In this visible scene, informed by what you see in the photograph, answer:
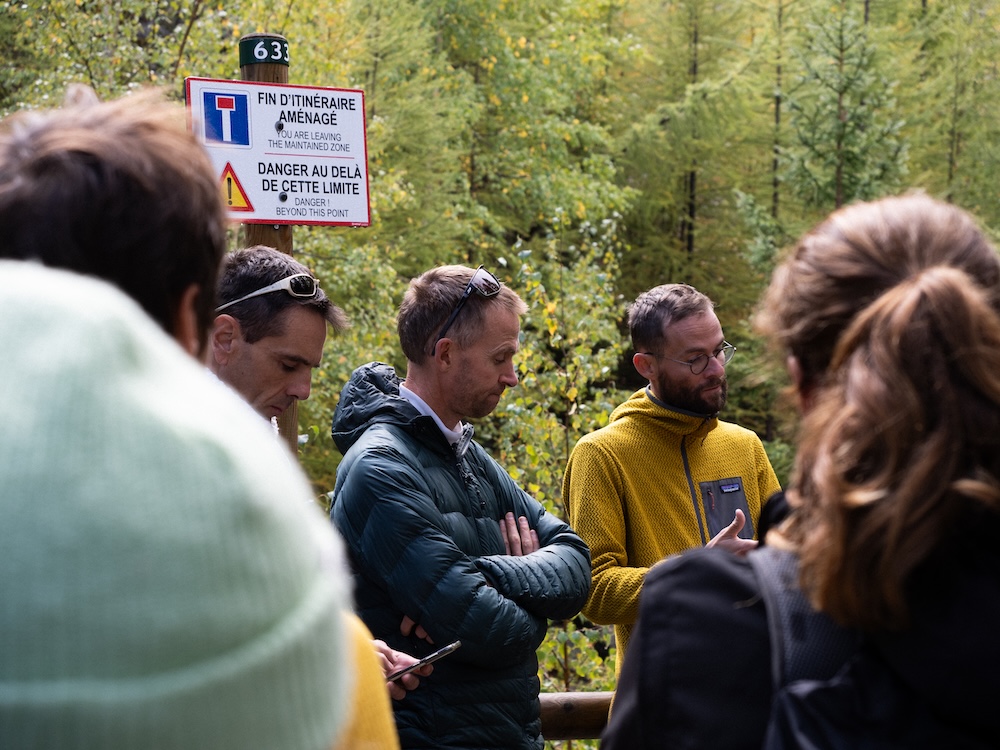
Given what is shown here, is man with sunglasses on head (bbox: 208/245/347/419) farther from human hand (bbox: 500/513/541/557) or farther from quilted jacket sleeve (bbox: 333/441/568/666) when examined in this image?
human hand (bbox: 500/513/541/557)

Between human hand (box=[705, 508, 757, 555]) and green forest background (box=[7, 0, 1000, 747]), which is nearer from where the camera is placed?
human hand (box=[705, 508, 757, 555])

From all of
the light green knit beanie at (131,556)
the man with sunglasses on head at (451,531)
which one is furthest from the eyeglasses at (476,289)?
the light green knit beanie at (131,556)

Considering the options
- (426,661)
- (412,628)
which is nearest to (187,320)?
(426,661)

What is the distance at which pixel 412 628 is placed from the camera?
307cm

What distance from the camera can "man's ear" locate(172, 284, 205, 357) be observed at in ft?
4.09

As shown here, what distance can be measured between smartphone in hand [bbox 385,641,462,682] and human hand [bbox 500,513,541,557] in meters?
0.52

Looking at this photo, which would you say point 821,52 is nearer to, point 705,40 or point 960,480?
point 705,40

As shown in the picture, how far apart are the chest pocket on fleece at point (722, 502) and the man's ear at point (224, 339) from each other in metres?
1.81

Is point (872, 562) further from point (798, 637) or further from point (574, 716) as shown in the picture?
point (574, 716)

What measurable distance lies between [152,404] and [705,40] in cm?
2430

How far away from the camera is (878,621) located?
1317 millimetres

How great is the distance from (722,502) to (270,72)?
2.45m

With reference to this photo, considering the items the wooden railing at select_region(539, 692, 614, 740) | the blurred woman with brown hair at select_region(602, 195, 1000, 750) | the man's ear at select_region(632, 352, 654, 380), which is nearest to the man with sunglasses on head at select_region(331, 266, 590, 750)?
the man's ear at select_region(632, 352, 654, 380)

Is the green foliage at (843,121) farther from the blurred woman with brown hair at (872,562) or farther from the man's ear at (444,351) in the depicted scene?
the blurred woman with brown hair at (872,562)
